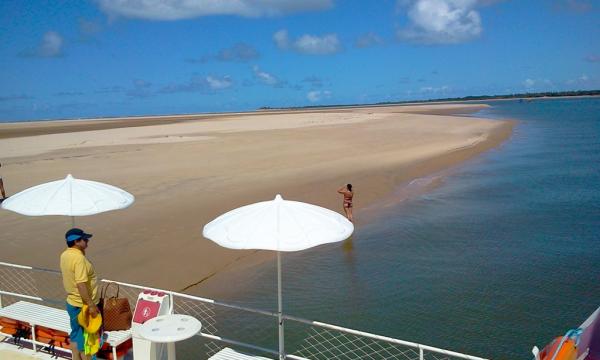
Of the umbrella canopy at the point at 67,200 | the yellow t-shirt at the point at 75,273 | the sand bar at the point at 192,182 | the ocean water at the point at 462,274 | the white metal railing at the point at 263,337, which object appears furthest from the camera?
the sand bar at the point at 192,182

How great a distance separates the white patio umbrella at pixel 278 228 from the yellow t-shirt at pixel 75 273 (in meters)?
1.34

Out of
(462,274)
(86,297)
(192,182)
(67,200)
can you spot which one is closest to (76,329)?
(86,297)

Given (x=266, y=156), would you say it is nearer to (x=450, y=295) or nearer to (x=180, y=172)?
(x=180, y=172)

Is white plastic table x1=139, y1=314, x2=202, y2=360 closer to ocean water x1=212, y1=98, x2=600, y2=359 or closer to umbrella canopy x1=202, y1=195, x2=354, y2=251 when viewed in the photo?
umbrella canopy x1=202, y1=195, x2=354, y2=251

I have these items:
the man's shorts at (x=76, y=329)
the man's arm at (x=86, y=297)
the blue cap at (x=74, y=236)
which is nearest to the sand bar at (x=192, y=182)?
the man's shorts at (x=76, y=329)

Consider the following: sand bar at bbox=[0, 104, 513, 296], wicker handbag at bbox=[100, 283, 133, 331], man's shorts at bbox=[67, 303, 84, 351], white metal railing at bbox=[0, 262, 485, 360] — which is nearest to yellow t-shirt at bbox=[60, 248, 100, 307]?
man's shorts at bbox=[67, 303, 84, 351]

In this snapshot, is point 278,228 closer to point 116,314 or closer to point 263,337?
point 116,314

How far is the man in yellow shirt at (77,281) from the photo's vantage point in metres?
5.30

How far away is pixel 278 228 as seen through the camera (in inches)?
198

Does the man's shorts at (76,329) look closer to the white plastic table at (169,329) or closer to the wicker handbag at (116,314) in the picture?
the wicker handbag at (116,314)

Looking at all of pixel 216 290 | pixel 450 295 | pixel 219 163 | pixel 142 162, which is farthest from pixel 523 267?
pixel 142 162

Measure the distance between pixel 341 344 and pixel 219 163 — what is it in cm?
2006

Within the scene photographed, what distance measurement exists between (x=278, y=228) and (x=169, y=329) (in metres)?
1.65

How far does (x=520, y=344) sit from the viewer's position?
321 inches
